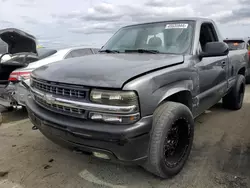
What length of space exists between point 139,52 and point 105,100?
142 cm

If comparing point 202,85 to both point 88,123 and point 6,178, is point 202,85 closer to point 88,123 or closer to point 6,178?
point 88,123

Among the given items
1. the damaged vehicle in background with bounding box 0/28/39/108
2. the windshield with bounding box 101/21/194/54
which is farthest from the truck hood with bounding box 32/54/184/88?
the damaged vehicle in background with bounding box 0/28/39/108

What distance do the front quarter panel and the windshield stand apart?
1.55 feet

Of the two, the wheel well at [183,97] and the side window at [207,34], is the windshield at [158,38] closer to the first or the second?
the side window at [207,34]

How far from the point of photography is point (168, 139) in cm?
263

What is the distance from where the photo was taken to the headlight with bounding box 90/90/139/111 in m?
2.11

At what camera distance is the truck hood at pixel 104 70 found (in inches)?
87.1

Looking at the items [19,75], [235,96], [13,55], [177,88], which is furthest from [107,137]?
[13,55]

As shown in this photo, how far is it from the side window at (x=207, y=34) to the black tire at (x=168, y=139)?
4.44 feet

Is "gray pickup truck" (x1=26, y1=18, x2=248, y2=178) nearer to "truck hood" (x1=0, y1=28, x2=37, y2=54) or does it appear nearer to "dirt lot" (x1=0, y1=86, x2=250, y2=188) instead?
"dirt lot" (x1=0, y1=86, x2=250, y2=188)

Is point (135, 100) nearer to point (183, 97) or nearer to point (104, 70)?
point (104, 70)

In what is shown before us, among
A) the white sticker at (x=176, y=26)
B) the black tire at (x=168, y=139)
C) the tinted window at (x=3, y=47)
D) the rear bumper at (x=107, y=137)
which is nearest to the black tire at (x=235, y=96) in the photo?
the white sticker at (x=176, y=26)

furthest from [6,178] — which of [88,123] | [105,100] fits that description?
[105,100]

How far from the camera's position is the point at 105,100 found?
84.7 inches
